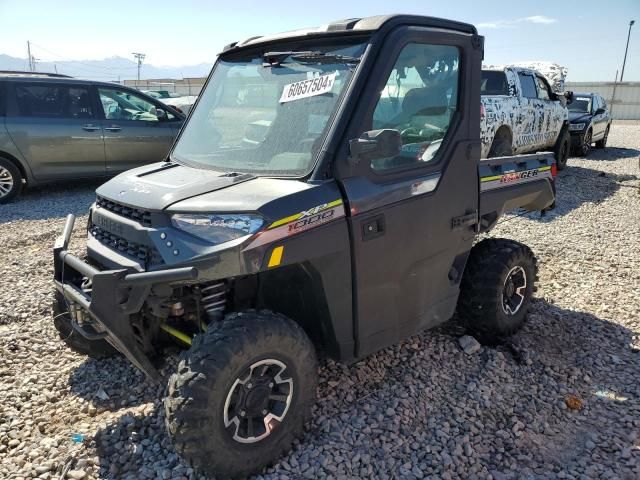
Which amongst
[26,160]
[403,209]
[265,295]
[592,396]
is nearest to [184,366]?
[265,295]

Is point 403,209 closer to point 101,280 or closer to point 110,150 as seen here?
point 101,280

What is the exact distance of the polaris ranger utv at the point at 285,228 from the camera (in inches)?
97.0

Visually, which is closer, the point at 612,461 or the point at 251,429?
the point at 251,429

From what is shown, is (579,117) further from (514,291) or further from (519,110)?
(514,291)

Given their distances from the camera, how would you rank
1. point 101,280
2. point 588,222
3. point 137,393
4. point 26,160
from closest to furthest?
1. point 101,280
2. point 137,393
3. point 588,222
4. point 26,160

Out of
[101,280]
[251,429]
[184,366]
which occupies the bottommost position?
[251,429]

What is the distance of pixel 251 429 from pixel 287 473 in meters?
0.30

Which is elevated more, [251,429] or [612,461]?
[251,429]

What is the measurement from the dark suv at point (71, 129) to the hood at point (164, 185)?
621cm

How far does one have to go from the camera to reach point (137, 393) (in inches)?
135

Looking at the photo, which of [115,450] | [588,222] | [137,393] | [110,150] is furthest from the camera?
[110,150]

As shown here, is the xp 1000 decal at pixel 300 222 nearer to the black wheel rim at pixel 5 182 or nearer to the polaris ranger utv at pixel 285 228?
the polaris ranger utv at pixel 285 228

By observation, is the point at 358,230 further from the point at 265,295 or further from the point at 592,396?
the point at 592,396

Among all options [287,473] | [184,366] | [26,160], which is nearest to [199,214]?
[184,366]
